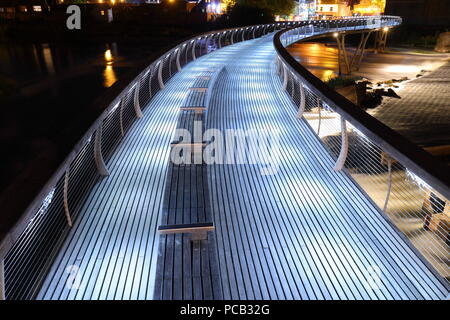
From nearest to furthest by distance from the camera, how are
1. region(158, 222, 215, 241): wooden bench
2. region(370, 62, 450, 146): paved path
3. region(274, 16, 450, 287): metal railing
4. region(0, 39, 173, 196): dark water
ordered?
region(274, 16, 450, 287): metal railing
region(158, 222, 215, 241): wooden bench
region(0, 39, 173, 196): dark water
region(370, 62, 450, 146): paved path

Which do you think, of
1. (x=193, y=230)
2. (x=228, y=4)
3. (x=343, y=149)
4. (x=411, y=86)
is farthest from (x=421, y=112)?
(x=228, y=4)

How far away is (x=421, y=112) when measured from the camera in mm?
17125

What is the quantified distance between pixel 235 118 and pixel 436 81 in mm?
21580

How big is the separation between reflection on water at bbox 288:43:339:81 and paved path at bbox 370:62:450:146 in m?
8.49

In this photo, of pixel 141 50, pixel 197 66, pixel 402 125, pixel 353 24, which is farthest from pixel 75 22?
pixel 402 125

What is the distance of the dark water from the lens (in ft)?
14.5

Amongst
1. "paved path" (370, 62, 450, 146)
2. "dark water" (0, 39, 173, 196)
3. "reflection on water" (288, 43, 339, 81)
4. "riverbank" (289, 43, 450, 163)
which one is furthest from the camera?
"reflection on water" (288, 43, 339, 81)

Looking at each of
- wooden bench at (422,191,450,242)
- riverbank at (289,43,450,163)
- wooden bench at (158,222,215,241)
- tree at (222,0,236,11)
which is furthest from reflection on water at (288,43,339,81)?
wooden bench at (158,222,215,241)

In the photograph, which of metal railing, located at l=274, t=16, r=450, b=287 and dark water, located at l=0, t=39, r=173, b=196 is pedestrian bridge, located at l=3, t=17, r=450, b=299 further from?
dark water, located at l=0, t=39, r=173, b=196

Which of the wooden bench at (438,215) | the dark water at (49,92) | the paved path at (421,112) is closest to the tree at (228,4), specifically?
the dark water at (49,92)

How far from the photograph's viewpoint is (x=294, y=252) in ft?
11.9

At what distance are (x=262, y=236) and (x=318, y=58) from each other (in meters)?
38.5

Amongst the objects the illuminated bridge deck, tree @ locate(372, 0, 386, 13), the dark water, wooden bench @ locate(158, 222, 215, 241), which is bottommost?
the dark water
